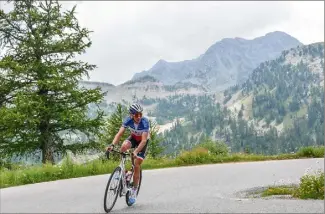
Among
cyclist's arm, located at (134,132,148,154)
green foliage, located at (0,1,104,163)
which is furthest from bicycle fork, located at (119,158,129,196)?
green foliage, located at (0,1,104,163)

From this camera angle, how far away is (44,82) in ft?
65.0

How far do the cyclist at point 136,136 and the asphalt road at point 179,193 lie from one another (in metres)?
0.71

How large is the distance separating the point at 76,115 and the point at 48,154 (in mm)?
2719

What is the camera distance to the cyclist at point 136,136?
27.6 feet

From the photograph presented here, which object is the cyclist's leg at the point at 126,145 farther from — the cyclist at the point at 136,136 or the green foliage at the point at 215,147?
the green foliage at the point at 215,147

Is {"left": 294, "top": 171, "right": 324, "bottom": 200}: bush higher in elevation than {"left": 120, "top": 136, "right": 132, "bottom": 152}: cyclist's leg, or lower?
lower

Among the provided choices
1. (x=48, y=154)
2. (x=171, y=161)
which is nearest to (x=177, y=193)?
(x=171, y=161)

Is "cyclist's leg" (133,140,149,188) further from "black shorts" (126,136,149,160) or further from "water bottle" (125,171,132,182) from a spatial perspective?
"water bottle" (125,171,132,182)

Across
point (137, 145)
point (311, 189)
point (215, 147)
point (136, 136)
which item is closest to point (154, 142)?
point (215, 147)

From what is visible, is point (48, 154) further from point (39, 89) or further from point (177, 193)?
point (177, 193)

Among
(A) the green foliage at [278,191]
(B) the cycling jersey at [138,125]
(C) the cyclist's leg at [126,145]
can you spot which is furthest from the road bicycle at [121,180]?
(A) the green foliage at [278,191]

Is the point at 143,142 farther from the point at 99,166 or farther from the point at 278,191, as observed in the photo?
the point at 99,166

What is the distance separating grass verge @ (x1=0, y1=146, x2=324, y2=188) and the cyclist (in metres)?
6.11

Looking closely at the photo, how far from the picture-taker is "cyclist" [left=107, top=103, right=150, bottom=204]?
8.41 m
